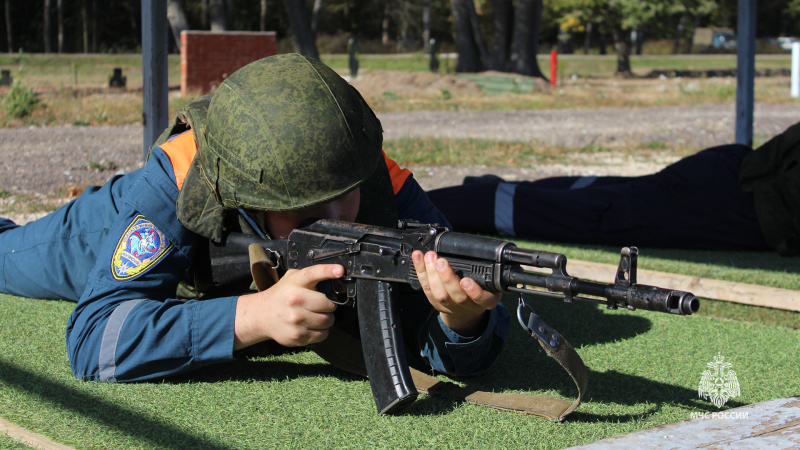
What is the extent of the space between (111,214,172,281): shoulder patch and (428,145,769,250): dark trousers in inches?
114

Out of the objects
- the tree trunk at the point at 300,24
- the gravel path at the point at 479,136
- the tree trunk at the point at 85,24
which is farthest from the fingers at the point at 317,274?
the tree trunk at the point at 85,24

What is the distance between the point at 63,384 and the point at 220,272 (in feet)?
1.95

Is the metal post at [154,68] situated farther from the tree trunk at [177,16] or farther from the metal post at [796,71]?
the metal post at [796,71]

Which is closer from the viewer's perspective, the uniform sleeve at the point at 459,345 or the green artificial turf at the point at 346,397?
the green artificial turf at the point at 346,397

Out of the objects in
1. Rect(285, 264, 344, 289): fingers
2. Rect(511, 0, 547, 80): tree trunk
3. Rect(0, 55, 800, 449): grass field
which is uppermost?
Rect(511, 0, 547, 80): tree trunk

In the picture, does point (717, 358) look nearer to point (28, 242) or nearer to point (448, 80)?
point (28, 242)

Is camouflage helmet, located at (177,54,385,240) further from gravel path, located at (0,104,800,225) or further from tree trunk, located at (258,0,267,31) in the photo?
tree trunk, located at (258,0,267,31)

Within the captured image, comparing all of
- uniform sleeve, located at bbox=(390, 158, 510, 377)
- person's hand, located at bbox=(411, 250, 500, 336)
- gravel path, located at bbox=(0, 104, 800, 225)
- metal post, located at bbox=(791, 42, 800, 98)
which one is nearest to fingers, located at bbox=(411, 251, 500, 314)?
person's hand, located at bbox=(411, 250, 500, 336)

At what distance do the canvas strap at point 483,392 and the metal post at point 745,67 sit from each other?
4.72m

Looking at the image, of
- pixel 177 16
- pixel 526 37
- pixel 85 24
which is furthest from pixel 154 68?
pixel 85 24

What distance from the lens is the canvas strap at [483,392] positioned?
2094 mm

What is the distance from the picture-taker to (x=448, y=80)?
1862 cm

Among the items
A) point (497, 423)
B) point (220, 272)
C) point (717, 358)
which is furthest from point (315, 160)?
point (717, 358)

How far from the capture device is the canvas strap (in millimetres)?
2094
